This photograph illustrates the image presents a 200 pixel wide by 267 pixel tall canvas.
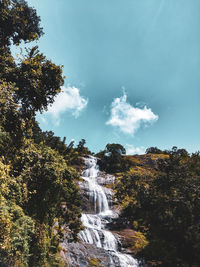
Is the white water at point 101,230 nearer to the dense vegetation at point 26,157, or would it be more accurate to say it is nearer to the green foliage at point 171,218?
the green foliage at point 171,218

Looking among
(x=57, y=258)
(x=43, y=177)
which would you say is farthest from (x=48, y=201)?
(x=57, y=258)

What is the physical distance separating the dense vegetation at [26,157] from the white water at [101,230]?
6.00m

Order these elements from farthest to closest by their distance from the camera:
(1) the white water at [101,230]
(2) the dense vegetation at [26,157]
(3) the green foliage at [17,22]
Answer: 1. (1) the white water at [101,230]
2. (3) the green foliage at [17,22]
3. (2) the dense vegetation at [26,157]

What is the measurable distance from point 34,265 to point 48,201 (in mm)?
3460

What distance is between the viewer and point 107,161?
54.2 metres

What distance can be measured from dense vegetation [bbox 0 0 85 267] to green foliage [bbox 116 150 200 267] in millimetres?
11846

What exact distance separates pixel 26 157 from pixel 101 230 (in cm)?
1626

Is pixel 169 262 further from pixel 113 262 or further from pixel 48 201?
pixel 48 201

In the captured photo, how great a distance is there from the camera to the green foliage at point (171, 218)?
15.9 metres

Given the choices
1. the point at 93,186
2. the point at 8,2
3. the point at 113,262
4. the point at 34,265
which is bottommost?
the point at 113,262

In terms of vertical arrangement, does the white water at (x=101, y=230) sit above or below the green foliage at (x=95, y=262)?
above

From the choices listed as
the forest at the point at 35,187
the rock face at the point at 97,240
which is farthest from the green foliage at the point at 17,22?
the rock face at the point at 97,240

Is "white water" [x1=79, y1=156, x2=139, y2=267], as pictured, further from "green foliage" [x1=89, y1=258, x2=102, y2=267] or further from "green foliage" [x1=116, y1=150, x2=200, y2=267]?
"green foliage" [x1=116, y1=150, x2=200, y2=267]

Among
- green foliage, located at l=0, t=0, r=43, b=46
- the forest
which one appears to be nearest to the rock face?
the forest
